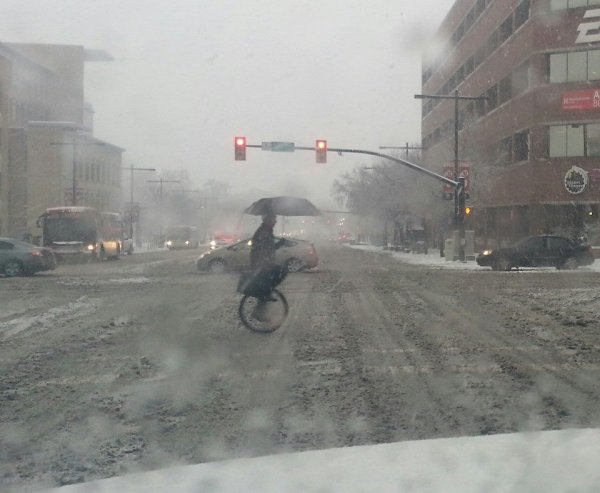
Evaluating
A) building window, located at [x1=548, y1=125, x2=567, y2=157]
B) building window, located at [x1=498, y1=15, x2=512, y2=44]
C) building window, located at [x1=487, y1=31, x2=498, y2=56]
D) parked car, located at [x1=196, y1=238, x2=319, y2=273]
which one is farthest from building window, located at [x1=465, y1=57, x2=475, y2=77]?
parked car, located at [x1=196, y1=238, x2=319, y2=273]

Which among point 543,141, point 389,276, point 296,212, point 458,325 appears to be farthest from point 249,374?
point 543,141

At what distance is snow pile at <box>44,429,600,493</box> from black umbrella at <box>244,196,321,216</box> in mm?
8369

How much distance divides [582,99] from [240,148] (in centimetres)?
2184

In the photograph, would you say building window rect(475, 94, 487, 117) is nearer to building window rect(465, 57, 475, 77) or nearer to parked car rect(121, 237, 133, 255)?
building window rect(465, 57, 475, 77)

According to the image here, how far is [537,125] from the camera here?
42.3 m

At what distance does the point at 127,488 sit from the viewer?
437cm

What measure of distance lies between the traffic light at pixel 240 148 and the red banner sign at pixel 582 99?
2125 centimetres

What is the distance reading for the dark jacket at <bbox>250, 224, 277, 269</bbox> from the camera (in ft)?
38.6

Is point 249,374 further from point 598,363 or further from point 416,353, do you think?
point 598,363

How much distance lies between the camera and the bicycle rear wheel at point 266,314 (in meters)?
11.7

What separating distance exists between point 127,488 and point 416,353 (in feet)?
18.8

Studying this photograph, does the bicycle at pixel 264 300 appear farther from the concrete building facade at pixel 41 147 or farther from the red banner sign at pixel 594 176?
the concrete building facade at pixel 41 147

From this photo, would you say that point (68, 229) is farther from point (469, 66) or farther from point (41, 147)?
point (469, 66)

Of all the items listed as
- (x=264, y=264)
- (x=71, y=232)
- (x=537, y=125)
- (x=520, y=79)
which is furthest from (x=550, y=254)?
(x=71, y=232)
